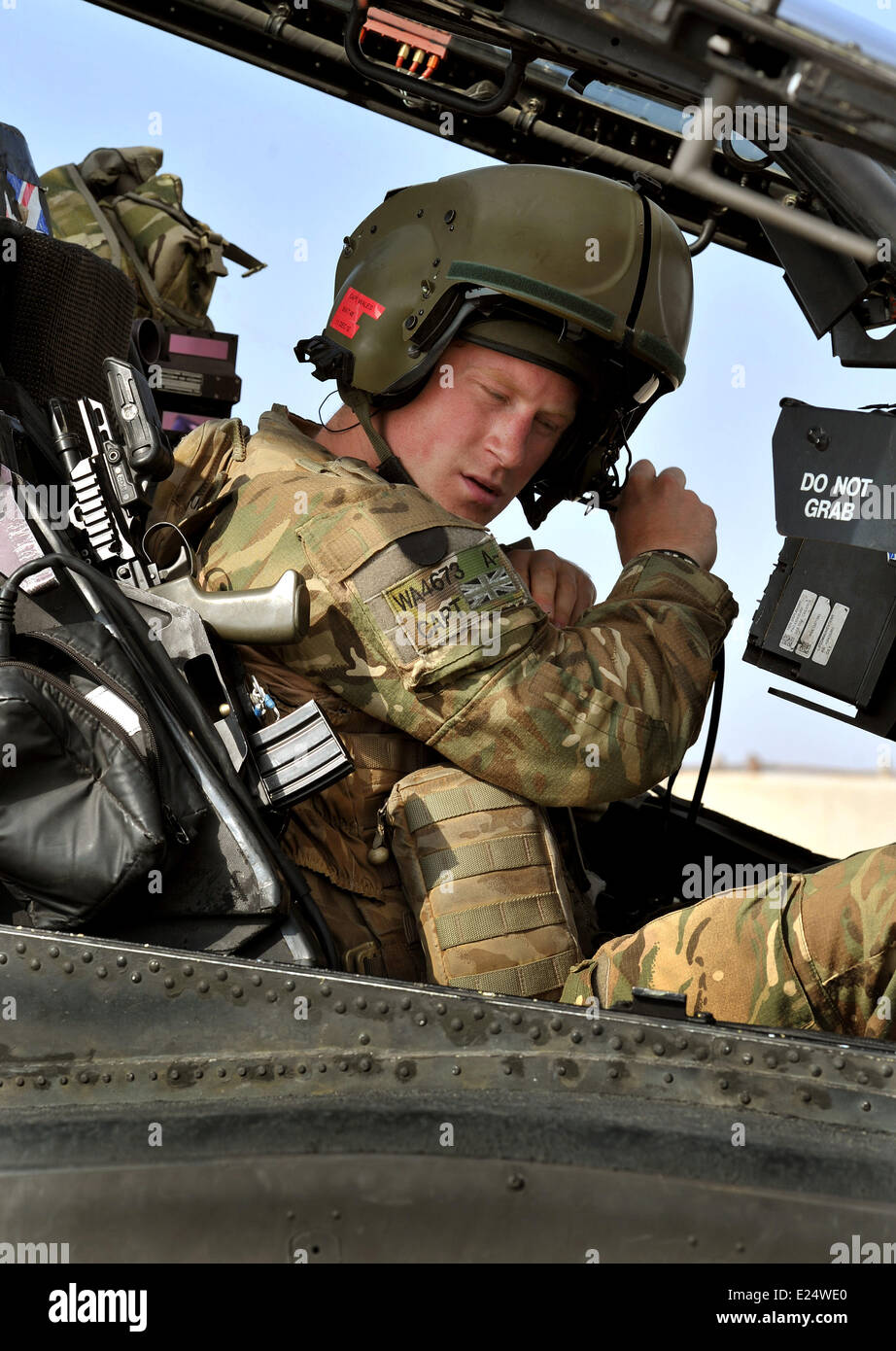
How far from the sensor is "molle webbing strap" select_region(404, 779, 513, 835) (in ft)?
6.14

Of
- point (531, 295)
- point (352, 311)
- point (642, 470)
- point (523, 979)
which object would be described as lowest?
point (523, 979)

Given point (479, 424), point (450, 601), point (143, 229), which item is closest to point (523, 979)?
point (450, 601)

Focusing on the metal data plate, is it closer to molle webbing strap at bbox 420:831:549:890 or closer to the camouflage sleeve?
the camouflage sleeve

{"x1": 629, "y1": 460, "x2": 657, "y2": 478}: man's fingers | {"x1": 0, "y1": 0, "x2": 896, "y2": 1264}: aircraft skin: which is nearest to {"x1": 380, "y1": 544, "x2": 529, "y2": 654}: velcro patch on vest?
{"x1": 629, "y1": 460, "x2": 657, "y2": 478}: man's fingers

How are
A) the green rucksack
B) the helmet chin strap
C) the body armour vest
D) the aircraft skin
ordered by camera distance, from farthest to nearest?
1. the green rucksack
2. the helmet chin strap
3. the body armour vest
4. the aircraft skin

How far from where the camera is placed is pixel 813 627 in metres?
1.91

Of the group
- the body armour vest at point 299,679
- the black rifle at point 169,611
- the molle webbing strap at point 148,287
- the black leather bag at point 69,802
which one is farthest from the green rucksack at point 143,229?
the black leather bag at point 69,802

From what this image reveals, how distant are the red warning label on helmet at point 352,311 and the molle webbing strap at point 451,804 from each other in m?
0.82

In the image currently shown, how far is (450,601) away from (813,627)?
0.49 m

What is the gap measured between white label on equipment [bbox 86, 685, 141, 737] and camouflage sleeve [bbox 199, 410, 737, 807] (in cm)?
44

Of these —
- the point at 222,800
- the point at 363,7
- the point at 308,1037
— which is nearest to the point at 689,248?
the point at 363,7

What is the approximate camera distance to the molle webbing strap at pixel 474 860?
1846mm

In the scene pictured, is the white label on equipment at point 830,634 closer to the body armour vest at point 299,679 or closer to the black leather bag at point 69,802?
the body armour vest at point 299,679

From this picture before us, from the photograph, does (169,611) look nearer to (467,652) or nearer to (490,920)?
(467,652)
